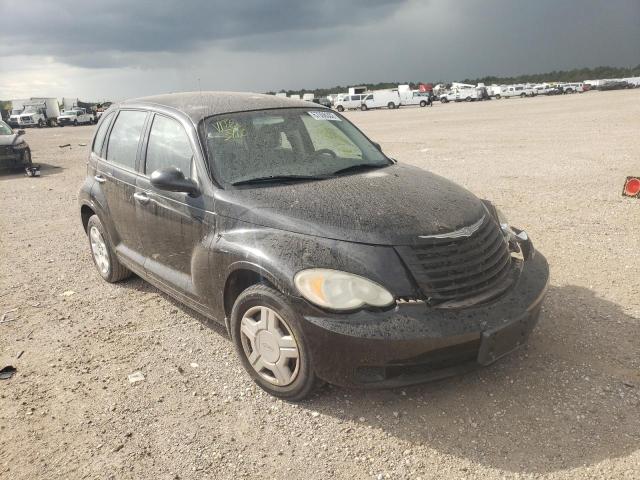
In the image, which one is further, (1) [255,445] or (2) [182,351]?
(2) [182,351]

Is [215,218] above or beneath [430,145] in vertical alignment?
above

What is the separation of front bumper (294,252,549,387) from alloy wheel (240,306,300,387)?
8.3 inches

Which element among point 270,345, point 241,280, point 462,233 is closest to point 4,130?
point 241,280

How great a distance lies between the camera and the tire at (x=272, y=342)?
9.71 feet

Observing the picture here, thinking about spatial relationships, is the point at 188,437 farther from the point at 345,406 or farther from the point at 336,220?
the point at 336,220

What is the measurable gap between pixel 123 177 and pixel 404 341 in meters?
2.99

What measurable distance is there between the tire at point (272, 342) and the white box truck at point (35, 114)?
5486 cm

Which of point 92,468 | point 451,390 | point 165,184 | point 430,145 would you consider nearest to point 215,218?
point 165,184

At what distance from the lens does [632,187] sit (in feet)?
24.9

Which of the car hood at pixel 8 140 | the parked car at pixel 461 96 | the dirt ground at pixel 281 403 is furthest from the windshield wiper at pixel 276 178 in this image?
the parked car at pixel 461 96

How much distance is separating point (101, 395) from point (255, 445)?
1.22 metres

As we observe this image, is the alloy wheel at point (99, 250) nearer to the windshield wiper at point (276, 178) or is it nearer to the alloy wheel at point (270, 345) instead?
the windshield wiper at point (276, 178)

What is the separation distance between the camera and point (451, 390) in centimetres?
324

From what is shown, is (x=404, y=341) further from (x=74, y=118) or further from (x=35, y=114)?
→ (x=35, y=114)
